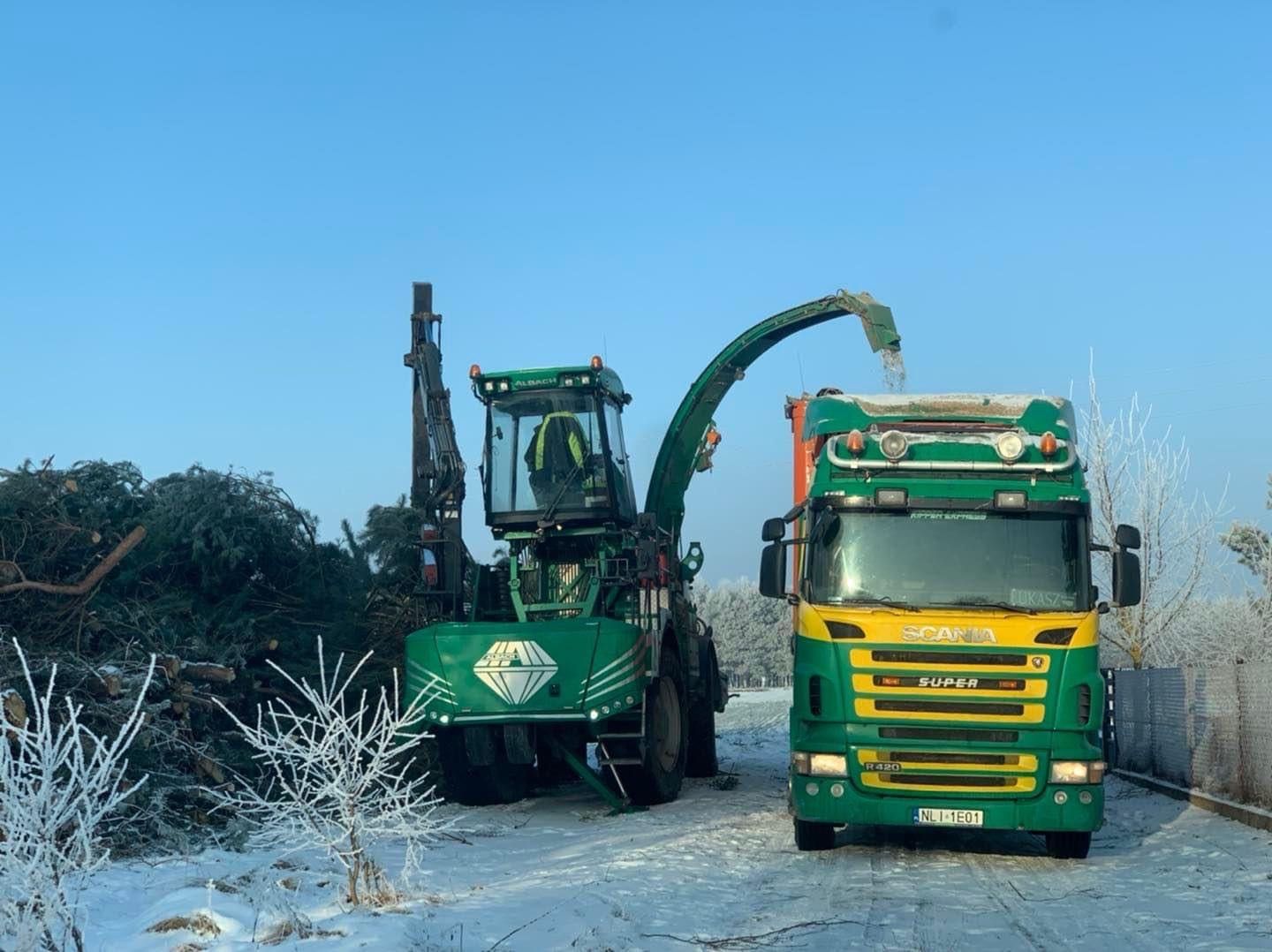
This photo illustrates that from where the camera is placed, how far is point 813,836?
11.6 m

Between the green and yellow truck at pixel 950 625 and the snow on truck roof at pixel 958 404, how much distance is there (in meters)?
0.02

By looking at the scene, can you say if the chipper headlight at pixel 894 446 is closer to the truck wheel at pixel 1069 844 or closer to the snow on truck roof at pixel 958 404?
the snow on truck roof at pixel 958 404

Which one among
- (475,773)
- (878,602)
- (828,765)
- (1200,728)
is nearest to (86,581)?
(475,773)

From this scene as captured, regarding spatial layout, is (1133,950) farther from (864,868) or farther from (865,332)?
(865,332)

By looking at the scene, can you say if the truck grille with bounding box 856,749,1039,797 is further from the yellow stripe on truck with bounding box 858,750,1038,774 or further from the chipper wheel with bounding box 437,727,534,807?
the chipper wheel with bounding box 437,727,534,807

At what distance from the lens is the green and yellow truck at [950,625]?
10.8m

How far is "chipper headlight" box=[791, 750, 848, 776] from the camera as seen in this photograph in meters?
10.9

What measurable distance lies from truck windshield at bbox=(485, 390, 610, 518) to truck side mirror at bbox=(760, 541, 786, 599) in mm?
4393

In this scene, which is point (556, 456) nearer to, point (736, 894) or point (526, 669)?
point (526, 669)

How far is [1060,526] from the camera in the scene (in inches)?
447

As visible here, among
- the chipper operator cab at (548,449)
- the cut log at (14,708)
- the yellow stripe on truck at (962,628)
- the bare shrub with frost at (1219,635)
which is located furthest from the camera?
the bare shrub with frost at (1219,635)

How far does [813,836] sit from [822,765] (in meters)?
0.95

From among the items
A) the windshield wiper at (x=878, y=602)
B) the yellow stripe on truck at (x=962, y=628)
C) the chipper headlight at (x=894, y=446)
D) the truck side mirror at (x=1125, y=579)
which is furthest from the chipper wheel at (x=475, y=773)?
the truck side mirror at (x=1125, y=579)

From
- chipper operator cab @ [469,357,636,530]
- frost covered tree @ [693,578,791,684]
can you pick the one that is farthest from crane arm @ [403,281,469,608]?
frost covered tree @ [693,578,791,684]
